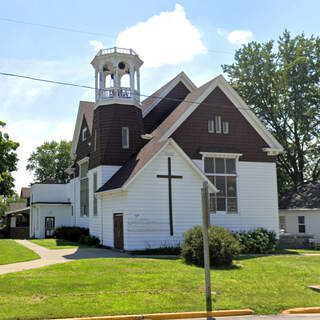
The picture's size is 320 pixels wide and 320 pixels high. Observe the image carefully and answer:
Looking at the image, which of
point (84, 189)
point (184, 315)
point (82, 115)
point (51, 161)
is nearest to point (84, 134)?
point (82, 115)

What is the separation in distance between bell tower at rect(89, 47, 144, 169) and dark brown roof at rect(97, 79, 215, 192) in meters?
1.09

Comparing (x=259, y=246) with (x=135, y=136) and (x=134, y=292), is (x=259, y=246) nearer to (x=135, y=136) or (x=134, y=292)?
(x=135, y=136)

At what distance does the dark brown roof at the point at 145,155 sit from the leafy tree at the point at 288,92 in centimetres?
1815

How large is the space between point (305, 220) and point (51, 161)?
5491cm

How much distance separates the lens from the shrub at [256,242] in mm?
21984

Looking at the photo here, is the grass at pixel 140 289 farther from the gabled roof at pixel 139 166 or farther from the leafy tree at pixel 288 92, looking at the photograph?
the leafy tree at pixel 288 92

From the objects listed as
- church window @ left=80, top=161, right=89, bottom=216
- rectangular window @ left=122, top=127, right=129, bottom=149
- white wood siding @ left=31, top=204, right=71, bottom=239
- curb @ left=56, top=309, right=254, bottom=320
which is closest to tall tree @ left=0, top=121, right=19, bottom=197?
white wood siding @ left=31, top=204, right=71, bottom=239

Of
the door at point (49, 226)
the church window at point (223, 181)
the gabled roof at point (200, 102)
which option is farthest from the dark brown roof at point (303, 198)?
the door at point (49, 226)

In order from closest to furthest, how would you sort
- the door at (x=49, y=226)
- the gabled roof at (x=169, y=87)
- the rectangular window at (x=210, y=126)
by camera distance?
the rectangular window at (x=210, y=126), the gabled roof at (x=169, y=87), the door at (x=49, y=226)

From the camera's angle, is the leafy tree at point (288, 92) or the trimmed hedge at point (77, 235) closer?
the trimmed hedge at point (77, 235)

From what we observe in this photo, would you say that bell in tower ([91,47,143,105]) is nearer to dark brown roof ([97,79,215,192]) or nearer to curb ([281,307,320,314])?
dark brown roof ([97,79,215,192])

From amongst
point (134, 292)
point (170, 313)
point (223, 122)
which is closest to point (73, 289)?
point (134, 292)

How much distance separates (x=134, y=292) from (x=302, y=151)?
36.4 m

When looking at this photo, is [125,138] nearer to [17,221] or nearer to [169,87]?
[169,87]
